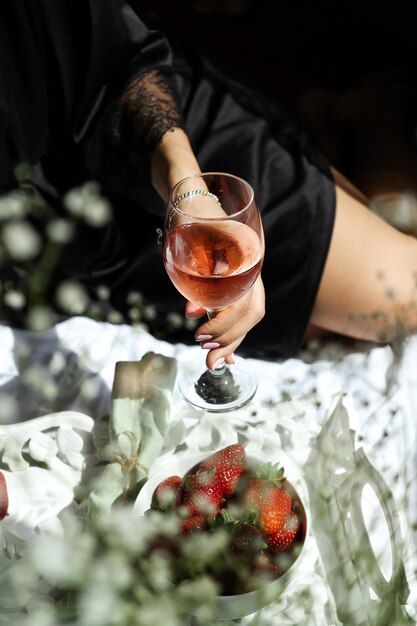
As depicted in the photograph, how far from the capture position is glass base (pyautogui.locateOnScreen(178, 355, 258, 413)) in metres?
0.99

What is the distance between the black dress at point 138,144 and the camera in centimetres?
111

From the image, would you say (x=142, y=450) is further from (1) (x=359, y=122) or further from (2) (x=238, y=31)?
(2) (x=238, y=31)

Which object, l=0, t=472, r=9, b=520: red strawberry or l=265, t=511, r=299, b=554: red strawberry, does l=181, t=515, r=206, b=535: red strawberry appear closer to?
l=265, t=511, r=299, b=554: red strawberry

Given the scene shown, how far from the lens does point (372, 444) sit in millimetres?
897

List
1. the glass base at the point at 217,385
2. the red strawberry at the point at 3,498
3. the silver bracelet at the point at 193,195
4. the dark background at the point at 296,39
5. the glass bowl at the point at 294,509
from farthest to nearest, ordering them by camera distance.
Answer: the dark background at the point at 296,39, the glass base at the point at 217,385, the silver bracelet at the point at 193,195, the red strawberry at the point at 3,498, the glass bowl at the point at 294,509

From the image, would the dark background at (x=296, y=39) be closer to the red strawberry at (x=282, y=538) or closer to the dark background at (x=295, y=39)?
the dark background at (x=295, y=39)

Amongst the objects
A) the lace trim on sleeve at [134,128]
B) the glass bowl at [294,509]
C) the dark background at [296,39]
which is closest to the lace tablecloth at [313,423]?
the glass bowl at [294,509]

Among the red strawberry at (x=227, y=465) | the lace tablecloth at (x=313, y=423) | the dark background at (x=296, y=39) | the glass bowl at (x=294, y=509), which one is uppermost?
the red strawberry at (x=227, y=465)

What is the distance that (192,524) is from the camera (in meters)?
0.69

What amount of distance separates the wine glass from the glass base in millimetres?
147

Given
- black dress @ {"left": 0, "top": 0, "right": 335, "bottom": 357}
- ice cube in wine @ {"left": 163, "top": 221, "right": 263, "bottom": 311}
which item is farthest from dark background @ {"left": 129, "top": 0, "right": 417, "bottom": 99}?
ice cube in wine @ {"left": 163, "top": 221, "right": 263, "bottom": 311}

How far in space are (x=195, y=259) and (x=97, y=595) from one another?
413 millimetres

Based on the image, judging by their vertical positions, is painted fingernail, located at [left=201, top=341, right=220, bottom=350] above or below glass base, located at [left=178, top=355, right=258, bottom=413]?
above

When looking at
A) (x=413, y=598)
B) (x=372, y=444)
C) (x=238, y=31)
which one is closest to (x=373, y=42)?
(x=238, y=31)
